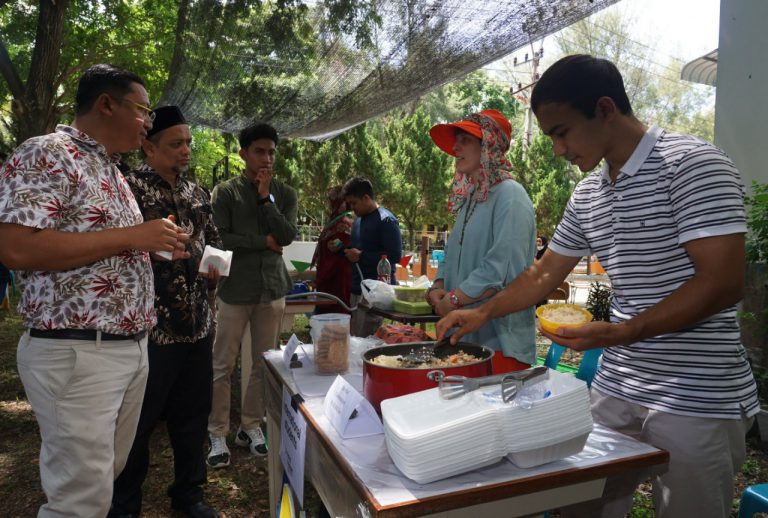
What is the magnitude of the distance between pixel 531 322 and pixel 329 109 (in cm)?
413

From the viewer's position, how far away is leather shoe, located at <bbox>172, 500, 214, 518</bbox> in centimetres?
255

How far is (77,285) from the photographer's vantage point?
162 cm

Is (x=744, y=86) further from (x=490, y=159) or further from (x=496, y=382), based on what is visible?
(x=496, y=382)

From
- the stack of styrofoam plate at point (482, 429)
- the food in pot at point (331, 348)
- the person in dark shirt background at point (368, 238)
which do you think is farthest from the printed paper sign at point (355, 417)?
the person in dark shirt background at point (368, 238)

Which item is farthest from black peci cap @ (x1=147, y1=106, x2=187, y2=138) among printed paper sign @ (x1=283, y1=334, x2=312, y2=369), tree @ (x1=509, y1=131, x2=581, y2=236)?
tree @ (x1=509, y1=131, x2=581, y2=236)

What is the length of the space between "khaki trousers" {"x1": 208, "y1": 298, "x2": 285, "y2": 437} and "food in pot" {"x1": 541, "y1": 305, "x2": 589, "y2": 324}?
6.86ft

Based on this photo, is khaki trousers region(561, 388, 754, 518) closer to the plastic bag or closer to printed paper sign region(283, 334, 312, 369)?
printed paper sign region(283, 334, 312, 369)

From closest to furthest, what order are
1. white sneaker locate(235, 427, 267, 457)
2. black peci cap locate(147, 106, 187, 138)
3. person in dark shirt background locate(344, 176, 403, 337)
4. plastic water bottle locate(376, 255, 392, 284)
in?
black peci cap locate(147, 106, 187, 138) → white sneaker locate(235, 427, 267, 457) → plastic water bottle locate(376, 255, 392, 284) → person in dark shirt background locate(344, 176, 403, 337)

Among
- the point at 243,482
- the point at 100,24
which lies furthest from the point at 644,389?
the point at 100,24

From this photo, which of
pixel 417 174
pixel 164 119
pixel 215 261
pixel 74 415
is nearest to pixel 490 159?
pixel 215 261

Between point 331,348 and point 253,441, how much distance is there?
196cm

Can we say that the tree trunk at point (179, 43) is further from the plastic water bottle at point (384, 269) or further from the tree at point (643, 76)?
the tree at point (643, 76)

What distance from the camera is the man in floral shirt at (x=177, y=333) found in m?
2.34

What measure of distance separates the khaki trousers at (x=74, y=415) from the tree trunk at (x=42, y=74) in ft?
17.1
